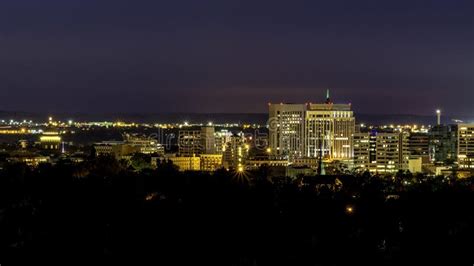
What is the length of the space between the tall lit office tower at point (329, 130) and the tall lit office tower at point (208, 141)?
5.45 meters

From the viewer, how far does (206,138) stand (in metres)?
52.1

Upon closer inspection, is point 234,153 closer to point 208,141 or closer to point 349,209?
point 208,141

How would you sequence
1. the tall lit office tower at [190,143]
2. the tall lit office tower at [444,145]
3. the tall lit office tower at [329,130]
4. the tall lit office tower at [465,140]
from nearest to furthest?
the tall lit office tower at [329,130], the tall lit office tower at [190,143], the tall lit office tower at [465,140], the tall lit office tower at [444,145]

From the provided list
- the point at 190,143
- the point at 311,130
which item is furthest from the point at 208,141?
the point at 311,130

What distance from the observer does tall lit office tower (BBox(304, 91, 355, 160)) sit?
50.0 m

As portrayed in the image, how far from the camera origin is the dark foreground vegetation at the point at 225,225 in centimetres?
1407

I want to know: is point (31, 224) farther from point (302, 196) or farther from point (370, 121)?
point (370, 121)

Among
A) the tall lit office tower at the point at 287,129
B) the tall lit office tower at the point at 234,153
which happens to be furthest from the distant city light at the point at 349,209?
the tall lit office tower at the point at 287,129

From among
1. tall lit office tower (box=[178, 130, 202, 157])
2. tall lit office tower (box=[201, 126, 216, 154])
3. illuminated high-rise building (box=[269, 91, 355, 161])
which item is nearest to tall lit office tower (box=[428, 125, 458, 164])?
illuminated high-rise building (box=[269, 91, 355, 161])

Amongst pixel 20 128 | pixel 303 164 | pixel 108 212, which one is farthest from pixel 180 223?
pixel 20 128

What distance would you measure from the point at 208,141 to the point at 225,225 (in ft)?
117

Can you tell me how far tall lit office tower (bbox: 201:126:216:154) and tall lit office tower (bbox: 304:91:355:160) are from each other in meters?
5.45

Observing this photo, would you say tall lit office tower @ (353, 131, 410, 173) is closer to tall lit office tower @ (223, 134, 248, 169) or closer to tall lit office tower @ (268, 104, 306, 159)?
tall lit office tower @ (268, 104, 306, 159)

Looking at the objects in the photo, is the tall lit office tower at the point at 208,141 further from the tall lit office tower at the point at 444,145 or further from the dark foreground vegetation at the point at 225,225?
the dark foreground vegetation at the point at 225,225
